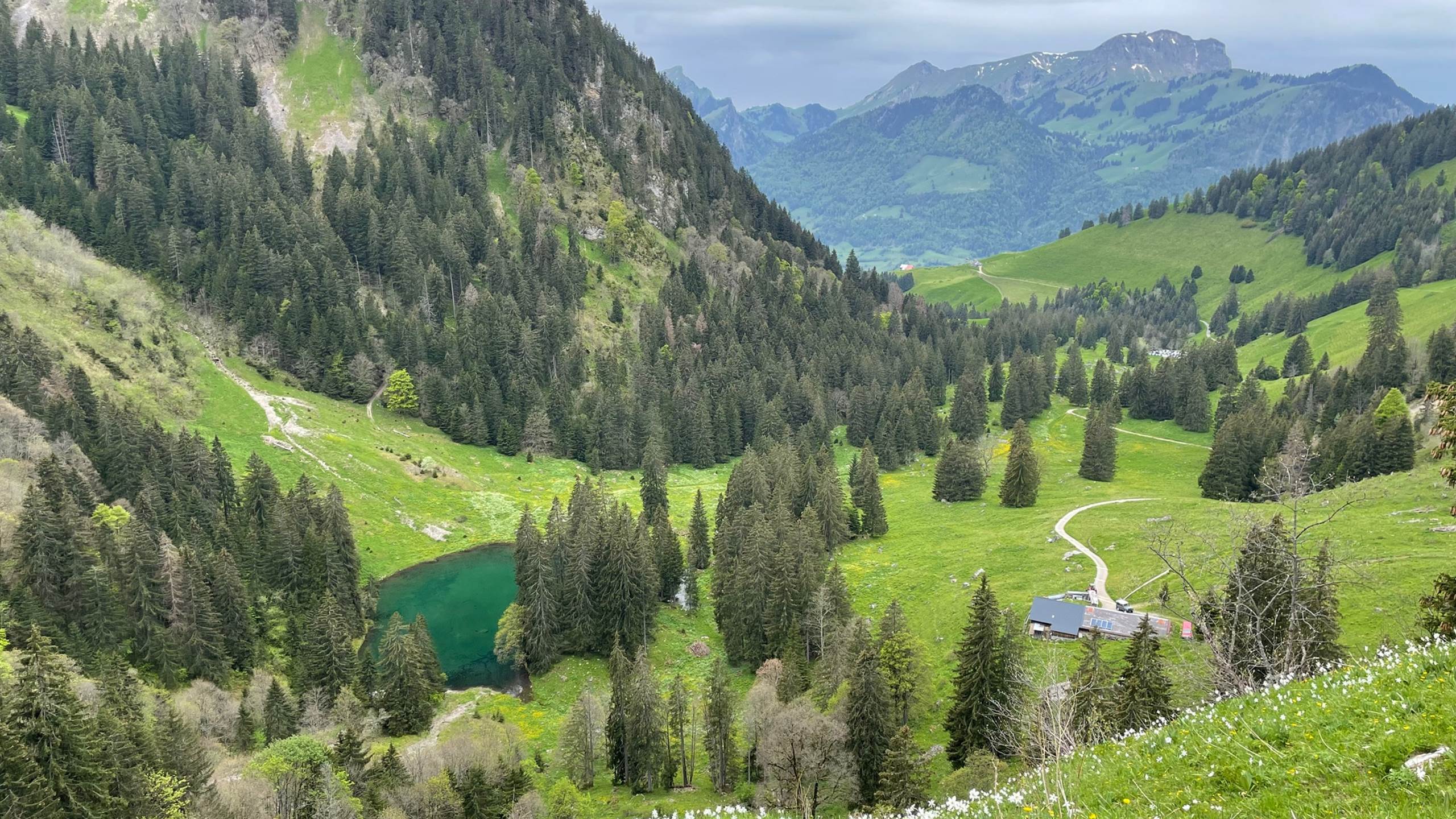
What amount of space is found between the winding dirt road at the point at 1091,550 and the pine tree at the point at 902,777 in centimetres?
3518

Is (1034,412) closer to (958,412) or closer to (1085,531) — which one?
(958,412)

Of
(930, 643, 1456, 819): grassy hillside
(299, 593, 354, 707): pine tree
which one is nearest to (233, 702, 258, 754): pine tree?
(299, 593, 354, 707): pine tree

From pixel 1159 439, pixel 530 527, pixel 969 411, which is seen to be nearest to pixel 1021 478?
pixel 969 411

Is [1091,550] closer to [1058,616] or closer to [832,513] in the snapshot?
[1058,616]

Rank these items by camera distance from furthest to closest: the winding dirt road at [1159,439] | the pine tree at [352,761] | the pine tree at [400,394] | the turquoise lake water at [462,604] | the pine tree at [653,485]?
the winding dirt road at [1159,439]
the pine tree at [400,394]
the pine tree at [653,485]
the turquoise lake water at [462,604]
the pine tree at [352,761]

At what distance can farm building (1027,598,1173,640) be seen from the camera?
70.3 meters

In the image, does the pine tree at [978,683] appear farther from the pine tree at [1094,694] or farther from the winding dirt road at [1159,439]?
the winding dirt road at [1159,439]

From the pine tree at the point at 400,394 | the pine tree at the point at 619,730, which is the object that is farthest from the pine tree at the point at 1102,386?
the pine tree at the point at 619,730

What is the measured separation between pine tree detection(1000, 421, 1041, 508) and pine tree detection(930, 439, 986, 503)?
21.1 feet

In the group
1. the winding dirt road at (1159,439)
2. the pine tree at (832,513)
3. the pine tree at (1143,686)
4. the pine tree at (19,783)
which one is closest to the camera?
the pine tree at (19,783)

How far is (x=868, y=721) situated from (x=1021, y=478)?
7426 cm

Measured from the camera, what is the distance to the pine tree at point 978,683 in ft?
193

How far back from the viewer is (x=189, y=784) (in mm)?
53469

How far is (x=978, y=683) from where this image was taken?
196ft
